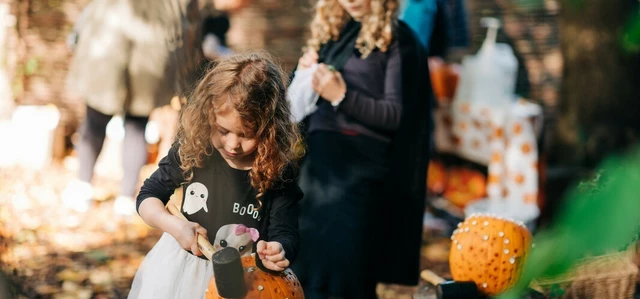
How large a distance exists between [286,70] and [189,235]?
13.6ft

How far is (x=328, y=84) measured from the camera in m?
2.92

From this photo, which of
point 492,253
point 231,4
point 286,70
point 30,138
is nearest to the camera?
point 492,253

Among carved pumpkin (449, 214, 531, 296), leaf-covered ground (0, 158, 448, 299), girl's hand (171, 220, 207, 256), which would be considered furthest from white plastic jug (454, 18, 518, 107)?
girl's hand (171, 220, 207, 256)

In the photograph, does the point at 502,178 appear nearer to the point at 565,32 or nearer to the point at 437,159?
the point at 437,159

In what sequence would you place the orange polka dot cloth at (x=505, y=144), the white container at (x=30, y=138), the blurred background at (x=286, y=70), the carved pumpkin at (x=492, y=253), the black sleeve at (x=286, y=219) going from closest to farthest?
1. the black sleeve at (x=286, y=219)
2. the carved pumpkin at (x=492, y=253)
3. the blurred background at (x=286, y=70)
4. the orange polka dot cloth at (x=505, y=144)
5. the white container at (x=30, y=138)

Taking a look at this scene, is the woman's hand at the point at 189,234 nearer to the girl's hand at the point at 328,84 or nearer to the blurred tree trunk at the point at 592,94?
the girl's hand at the point at 328,84

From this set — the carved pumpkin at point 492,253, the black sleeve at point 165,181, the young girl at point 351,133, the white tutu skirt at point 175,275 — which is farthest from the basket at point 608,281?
the black sleeve at point 165,181

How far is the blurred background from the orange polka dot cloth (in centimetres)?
4

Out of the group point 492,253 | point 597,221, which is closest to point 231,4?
point 492,253

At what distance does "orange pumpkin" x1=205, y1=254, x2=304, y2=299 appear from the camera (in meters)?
1.97

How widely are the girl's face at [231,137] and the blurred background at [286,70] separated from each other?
5.21ft

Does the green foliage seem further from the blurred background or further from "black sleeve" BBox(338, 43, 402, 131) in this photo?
the blurred background

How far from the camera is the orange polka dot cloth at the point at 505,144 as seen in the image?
5.38 meters

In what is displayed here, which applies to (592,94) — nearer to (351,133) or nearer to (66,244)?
(351,133)
